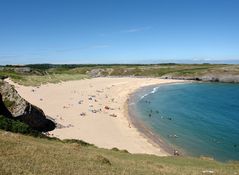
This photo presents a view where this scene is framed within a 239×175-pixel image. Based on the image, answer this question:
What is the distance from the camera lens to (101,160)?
20047mm

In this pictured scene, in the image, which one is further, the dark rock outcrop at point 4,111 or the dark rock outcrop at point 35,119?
the dark rock outcrop at point 35,119

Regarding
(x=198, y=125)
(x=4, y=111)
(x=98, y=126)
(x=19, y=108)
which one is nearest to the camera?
(x=4, y=111)

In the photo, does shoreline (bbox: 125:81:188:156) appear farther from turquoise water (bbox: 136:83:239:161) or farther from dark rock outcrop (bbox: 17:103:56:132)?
dark rock outcrop (bbox: 17:103:56:132)

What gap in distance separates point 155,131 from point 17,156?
39.5 m

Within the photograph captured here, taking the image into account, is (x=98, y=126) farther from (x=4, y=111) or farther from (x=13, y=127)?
(x=13, y=127)

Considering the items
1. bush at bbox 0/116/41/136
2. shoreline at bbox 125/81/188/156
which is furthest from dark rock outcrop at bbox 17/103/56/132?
shoreline at bbox 125/81/188/156

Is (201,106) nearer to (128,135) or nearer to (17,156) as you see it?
(128,135)

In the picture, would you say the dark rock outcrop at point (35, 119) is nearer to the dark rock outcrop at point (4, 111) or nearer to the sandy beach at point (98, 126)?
the sandy beach at point (98, 126)

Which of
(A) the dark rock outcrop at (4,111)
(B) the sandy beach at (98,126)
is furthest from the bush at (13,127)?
(B) the sandy beach at (98,126)

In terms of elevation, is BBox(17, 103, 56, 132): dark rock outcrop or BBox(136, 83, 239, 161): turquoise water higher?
BBox(17, 103, 56, 132): dark rock outcrop

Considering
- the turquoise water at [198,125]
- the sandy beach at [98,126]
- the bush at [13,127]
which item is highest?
the bush at [13,127]

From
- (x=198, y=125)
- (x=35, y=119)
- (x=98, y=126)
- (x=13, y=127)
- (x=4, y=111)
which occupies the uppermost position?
(x=4, y=111)

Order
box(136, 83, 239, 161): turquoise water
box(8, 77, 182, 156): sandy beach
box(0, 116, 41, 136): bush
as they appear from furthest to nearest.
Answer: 1. box(136, 83, 239, 161): turquoise water
2. box(8, 77, 182, 156): sandy beach
3. box(0, 116, 41, 136): bush

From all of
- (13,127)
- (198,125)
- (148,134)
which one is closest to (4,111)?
(13,127)
